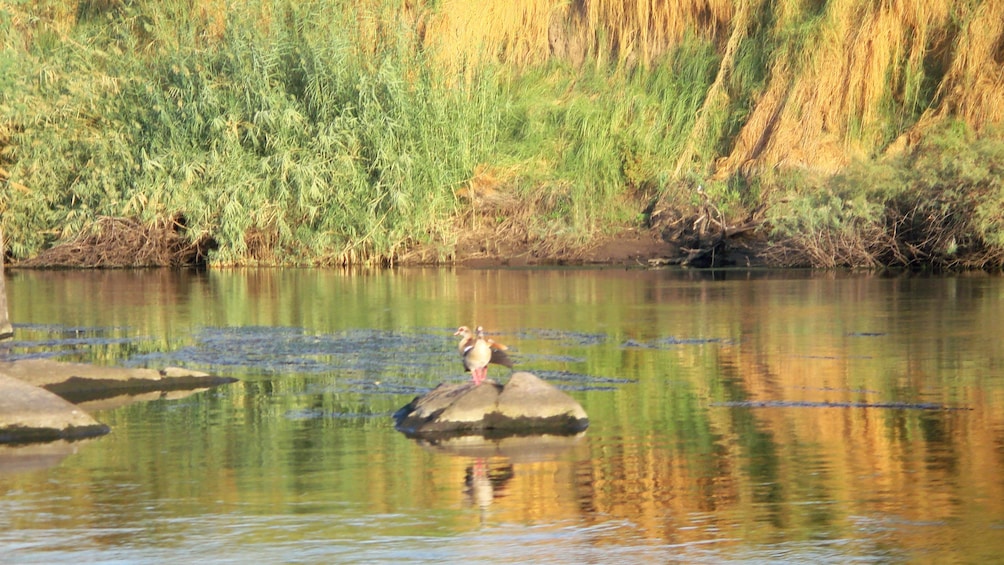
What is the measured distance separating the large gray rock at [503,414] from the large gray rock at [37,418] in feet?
7.78

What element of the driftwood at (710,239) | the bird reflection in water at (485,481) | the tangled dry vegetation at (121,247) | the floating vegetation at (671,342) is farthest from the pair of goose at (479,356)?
the tangled dry vegetation at (121,247)

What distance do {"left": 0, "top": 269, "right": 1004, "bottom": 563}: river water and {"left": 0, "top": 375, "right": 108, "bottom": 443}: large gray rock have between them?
24 centimetres

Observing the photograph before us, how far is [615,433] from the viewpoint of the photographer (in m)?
11.6

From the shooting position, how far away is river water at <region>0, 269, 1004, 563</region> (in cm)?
828

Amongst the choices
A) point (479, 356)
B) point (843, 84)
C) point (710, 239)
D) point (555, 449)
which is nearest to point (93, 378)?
point (479, 356)

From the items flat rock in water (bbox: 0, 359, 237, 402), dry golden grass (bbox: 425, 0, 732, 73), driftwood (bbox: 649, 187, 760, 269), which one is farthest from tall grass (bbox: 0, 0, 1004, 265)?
flat rock in water (bbox: 0, 359, 237, 402)

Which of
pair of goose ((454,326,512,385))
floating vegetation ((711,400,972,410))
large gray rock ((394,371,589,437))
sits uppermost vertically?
pair of goose ((454,326,512,385))

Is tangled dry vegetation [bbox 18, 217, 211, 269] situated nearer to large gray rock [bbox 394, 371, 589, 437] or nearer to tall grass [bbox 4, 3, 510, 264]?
tall grass [bbox 4, 3, 510, 264]

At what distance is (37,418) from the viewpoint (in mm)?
11500

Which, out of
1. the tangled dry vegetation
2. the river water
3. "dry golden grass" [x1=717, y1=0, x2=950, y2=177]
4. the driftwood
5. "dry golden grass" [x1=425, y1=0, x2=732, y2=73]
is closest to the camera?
the river water

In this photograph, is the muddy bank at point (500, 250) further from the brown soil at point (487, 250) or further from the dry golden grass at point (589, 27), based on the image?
the dry golden grass at point (589, 27)

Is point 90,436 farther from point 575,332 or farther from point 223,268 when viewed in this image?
point 223,268

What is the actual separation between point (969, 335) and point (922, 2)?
16.3m

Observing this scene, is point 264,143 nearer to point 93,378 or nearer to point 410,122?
point 410,122
